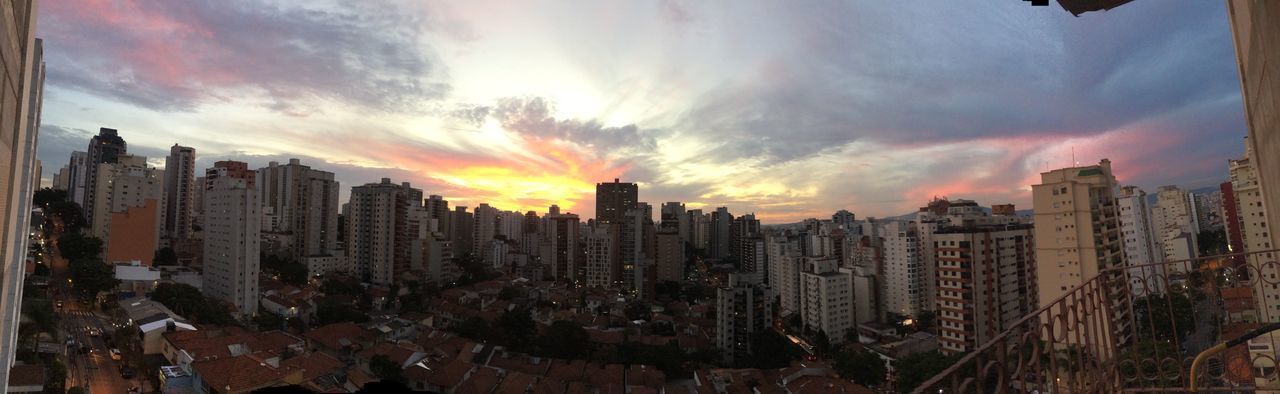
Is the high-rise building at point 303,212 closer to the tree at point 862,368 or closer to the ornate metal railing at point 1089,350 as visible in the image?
the tree at point 862,368

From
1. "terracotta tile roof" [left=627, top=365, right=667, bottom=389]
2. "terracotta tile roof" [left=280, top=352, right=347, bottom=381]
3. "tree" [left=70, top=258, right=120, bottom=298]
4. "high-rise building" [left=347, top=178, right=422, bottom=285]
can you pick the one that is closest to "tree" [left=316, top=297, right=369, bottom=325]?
"tree" [left=70, top=258, right=120, bottom=298]

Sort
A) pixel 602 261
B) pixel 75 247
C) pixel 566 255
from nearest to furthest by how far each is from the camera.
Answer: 1. pixel 75 247
2. pixel 602 261
3. pixel 566 255

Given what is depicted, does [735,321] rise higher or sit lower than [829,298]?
lower

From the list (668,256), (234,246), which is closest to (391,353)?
(234,246)

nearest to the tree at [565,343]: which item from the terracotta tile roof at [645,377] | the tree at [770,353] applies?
the terracotta tile roof at [645,377]

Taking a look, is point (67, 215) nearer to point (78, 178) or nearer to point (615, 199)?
point (78, 178)

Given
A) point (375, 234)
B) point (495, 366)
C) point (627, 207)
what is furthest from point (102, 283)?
point (627, 207)
